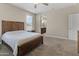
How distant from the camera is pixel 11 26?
3.67m

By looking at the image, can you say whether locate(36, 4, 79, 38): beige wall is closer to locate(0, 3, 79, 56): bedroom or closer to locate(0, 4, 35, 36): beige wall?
locate(0, 3, 79, 56): bedroom

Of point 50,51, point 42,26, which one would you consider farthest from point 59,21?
point 50,51

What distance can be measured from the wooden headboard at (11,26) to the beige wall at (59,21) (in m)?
1.73

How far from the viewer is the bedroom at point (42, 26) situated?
102 inches

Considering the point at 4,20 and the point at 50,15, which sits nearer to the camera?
the point at 4,20

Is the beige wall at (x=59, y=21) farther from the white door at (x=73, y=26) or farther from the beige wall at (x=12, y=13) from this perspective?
the beige wall at (x=12, y=13)

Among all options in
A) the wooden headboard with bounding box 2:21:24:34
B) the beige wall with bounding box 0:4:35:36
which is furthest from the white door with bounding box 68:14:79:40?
the wooden headboard with bounding box 2:21:24:34

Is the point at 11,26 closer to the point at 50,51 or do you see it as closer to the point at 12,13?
the point at 12,13

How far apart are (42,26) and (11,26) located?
3087 mm

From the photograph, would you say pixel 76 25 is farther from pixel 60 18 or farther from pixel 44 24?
pixel 44 24

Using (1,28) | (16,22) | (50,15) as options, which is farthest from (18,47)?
(50,15)

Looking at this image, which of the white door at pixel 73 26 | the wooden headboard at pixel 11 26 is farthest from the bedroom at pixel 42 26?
the white door at pixel 73 26

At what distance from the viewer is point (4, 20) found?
3391mm

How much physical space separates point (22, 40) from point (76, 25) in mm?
3167
